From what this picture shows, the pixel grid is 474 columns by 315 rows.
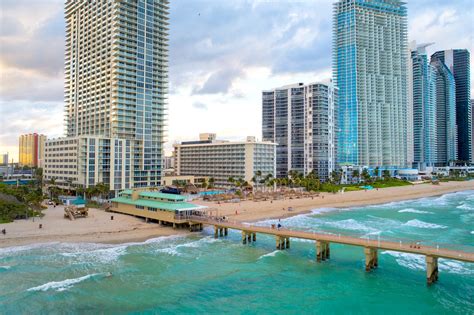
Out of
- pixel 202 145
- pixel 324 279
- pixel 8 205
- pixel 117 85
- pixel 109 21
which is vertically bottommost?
pixel 324 279

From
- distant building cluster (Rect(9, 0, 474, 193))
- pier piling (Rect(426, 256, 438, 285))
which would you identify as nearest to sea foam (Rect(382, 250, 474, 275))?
pier piling (Rect(426, 256, 438, 285))

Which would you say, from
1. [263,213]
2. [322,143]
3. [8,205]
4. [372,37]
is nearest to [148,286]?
[8,205]

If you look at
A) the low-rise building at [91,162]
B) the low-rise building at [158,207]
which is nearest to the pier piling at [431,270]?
the low-rise building at [158,207]

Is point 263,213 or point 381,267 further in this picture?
point 263,213

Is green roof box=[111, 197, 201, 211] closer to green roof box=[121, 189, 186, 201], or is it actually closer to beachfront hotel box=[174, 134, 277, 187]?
green roof box=[121, 189, 186, 201]

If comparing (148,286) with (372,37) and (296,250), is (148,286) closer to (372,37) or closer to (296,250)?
(296,250)

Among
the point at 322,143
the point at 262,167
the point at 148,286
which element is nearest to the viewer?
the point at 148,286

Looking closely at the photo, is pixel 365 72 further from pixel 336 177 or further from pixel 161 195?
pixel 161 195
